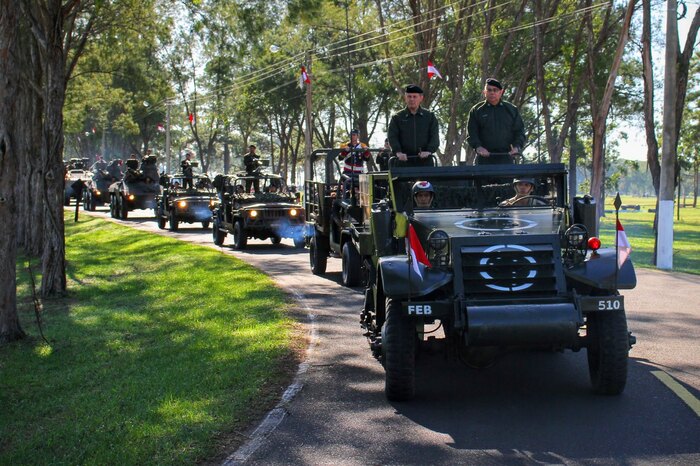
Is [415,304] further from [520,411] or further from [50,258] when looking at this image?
[50,258]

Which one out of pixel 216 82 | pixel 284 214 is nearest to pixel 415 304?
pixel 284 214

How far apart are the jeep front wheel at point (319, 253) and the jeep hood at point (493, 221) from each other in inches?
353

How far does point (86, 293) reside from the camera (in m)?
17.0

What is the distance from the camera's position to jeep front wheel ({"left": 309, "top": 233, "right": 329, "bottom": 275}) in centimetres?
1789

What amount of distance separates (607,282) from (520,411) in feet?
4.15

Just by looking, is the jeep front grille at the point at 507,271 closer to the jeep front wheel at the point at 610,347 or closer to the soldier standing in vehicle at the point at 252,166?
the jeep front wheel at the point at 610,347

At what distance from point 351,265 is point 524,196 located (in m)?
6.64

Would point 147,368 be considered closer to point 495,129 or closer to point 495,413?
point 495,413

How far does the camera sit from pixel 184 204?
106ft

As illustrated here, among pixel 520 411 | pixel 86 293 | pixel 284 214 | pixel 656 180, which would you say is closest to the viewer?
pixel 520 411

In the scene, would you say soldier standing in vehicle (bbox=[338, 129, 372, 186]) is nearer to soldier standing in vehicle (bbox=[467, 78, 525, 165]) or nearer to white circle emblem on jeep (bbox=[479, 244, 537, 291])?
soldier standing in vehicle (bbox=[467, 78, 525, 165])

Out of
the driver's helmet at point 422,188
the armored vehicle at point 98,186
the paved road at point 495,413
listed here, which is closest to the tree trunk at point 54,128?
the paved road at point 495,413

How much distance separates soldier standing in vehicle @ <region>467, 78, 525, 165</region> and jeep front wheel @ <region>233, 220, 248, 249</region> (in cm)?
1444

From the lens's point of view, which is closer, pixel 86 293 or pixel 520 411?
pixel 520 411
